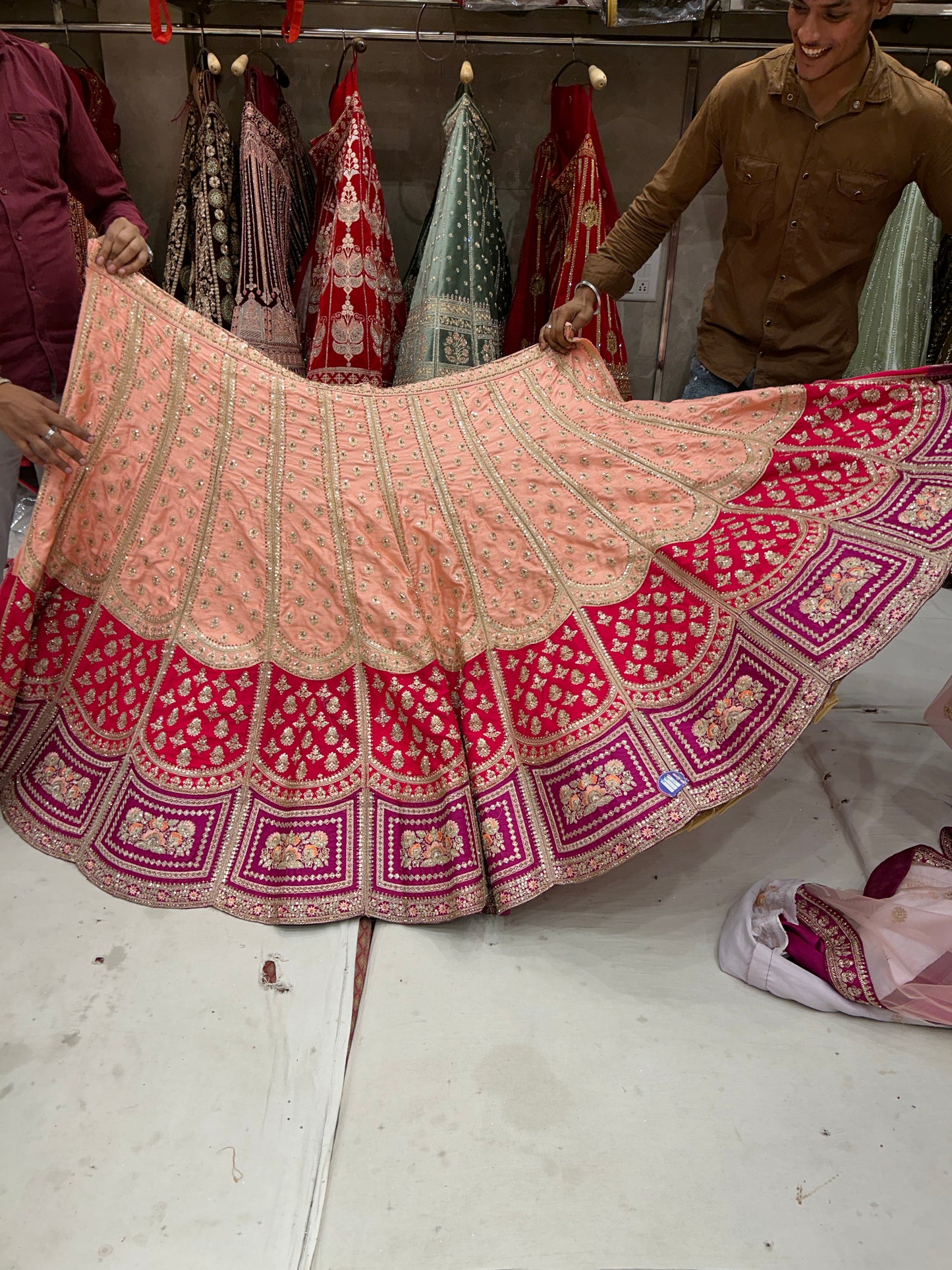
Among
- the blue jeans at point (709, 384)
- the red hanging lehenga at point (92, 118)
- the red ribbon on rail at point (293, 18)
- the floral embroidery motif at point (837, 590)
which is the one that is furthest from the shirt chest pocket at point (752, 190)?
the red hanging lehenga at point (92, 118)

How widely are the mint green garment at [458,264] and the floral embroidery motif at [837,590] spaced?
52.1 inches

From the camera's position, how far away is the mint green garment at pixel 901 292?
2.47 meters

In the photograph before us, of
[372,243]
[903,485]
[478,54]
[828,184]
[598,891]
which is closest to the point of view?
[903,485]

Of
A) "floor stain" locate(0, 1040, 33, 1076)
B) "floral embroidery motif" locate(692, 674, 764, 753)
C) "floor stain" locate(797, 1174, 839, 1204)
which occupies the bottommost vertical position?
"floor stain" locate(0, 1040, 33, 1076)

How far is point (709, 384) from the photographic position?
6.46 feet

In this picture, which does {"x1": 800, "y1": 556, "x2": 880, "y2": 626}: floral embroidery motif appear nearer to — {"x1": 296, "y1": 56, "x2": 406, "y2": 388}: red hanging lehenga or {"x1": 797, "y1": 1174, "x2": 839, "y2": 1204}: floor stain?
{"x1": 797, "y1": 1174, "x2": 839, "y2": 1204}: floor stain

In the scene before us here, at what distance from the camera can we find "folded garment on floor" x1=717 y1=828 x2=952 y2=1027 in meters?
1.27

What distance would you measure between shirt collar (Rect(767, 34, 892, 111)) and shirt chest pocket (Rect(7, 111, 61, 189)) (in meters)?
1.38

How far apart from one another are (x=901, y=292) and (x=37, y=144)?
228 centimetres

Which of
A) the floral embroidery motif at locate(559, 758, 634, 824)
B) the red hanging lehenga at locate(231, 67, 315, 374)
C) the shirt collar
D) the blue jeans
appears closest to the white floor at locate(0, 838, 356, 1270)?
the floral embroidery motif at locate(559, 758, 634, 824)

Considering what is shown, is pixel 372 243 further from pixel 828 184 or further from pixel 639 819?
pixel 639 819

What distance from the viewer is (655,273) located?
108 inches

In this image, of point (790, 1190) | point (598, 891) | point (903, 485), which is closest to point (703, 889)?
point (598, 891)

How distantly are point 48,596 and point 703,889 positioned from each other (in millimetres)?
A: 1323
